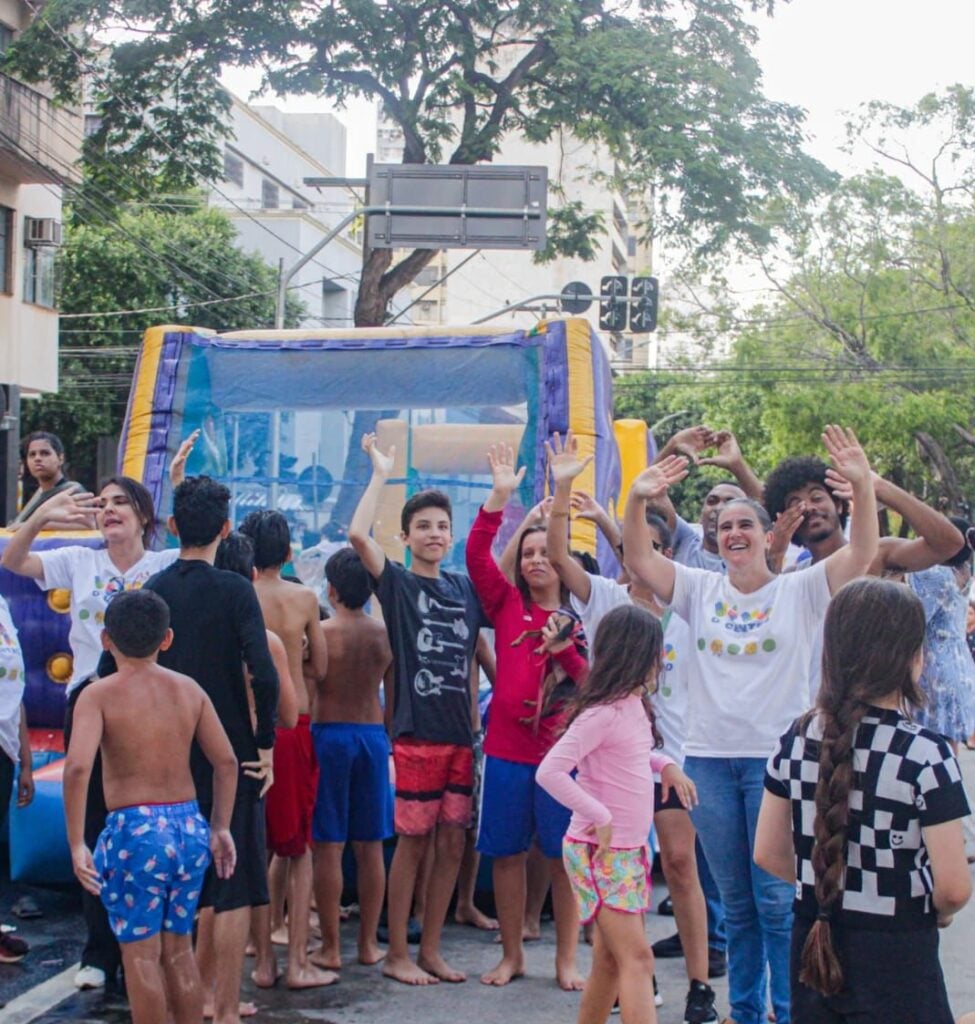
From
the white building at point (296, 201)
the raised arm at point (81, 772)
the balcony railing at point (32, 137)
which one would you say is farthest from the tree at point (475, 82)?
the white building at point (296, 201)

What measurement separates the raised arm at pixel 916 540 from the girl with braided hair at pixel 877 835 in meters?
1.68

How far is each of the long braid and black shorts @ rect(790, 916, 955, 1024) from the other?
0.04 m

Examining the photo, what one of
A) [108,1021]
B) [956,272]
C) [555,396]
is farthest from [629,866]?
[956,272]

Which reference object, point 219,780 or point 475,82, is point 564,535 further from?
point 475,82

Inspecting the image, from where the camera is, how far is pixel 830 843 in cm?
333

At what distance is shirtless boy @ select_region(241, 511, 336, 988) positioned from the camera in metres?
6.04

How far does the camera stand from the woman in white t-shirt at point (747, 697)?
16.6 feet

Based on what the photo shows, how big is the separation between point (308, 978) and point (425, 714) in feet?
3.66

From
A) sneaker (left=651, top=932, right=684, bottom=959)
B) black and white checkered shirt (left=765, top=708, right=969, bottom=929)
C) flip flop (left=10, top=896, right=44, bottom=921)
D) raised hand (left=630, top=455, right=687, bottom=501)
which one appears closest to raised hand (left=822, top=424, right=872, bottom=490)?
raised hand (left=630, top=455, right=687, bottom=501)

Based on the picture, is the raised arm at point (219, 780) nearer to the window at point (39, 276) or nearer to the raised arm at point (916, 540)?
the raised arm at point (916, 540)

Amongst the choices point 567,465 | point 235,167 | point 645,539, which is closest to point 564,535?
point 567,465

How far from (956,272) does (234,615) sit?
28871 millimetres

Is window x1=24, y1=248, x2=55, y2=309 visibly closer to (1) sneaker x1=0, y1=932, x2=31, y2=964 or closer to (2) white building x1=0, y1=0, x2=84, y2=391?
(2) white building x1=0, y1=0, x2=84, y2=391

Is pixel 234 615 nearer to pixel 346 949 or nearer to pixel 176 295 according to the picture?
pixel 346 949
